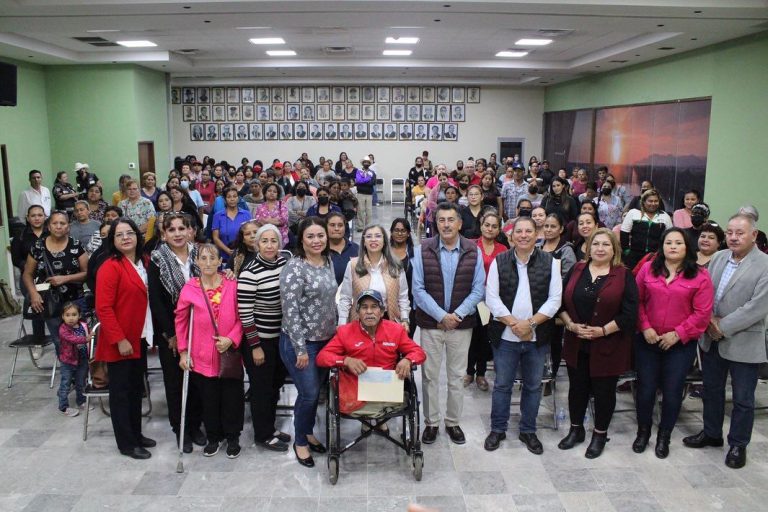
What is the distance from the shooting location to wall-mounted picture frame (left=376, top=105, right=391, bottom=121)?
2048 cm

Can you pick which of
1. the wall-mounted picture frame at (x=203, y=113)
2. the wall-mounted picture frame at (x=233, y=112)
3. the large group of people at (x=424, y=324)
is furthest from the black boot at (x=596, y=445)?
the wall-mounted picture frame at (x=203, y=113)

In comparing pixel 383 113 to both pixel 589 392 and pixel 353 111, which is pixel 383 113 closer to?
pixel 353 111

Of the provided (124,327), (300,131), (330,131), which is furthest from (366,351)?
(300,131)

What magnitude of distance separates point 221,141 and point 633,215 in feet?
52.3

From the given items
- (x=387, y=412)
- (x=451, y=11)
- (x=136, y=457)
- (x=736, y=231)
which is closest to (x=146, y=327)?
(x=136, y=457)

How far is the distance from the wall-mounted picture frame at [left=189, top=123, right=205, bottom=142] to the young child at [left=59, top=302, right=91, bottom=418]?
16009 mm

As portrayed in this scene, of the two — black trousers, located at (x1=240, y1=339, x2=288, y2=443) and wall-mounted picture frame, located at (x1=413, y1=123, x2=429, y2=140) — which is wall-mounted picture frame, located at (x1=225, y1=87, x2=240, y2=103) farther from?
black trousers, located at (x1=240, y1=339, x2=288, y2=443)

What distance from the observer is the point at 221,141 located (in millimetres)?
20453

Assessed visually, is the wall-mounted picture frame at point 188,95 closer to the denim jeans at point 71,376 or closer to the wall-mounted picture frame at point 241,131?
the wall-mounted picture frame at point 241,131

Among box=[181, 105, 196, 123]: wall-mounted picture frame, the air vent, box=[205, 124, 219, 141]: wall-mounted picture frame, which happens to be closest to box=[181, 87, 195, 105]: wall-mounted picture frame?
box=[181, 105, 196, 123]: wall-mounted picture frame

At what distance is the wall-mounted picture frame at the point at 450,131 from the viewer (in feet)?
67.9

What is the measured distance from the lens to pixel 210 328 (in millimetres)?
4262

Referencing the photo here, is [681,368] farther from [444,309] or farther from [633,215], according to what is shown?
[633,215]

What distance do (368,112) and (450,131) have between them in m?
2.73
